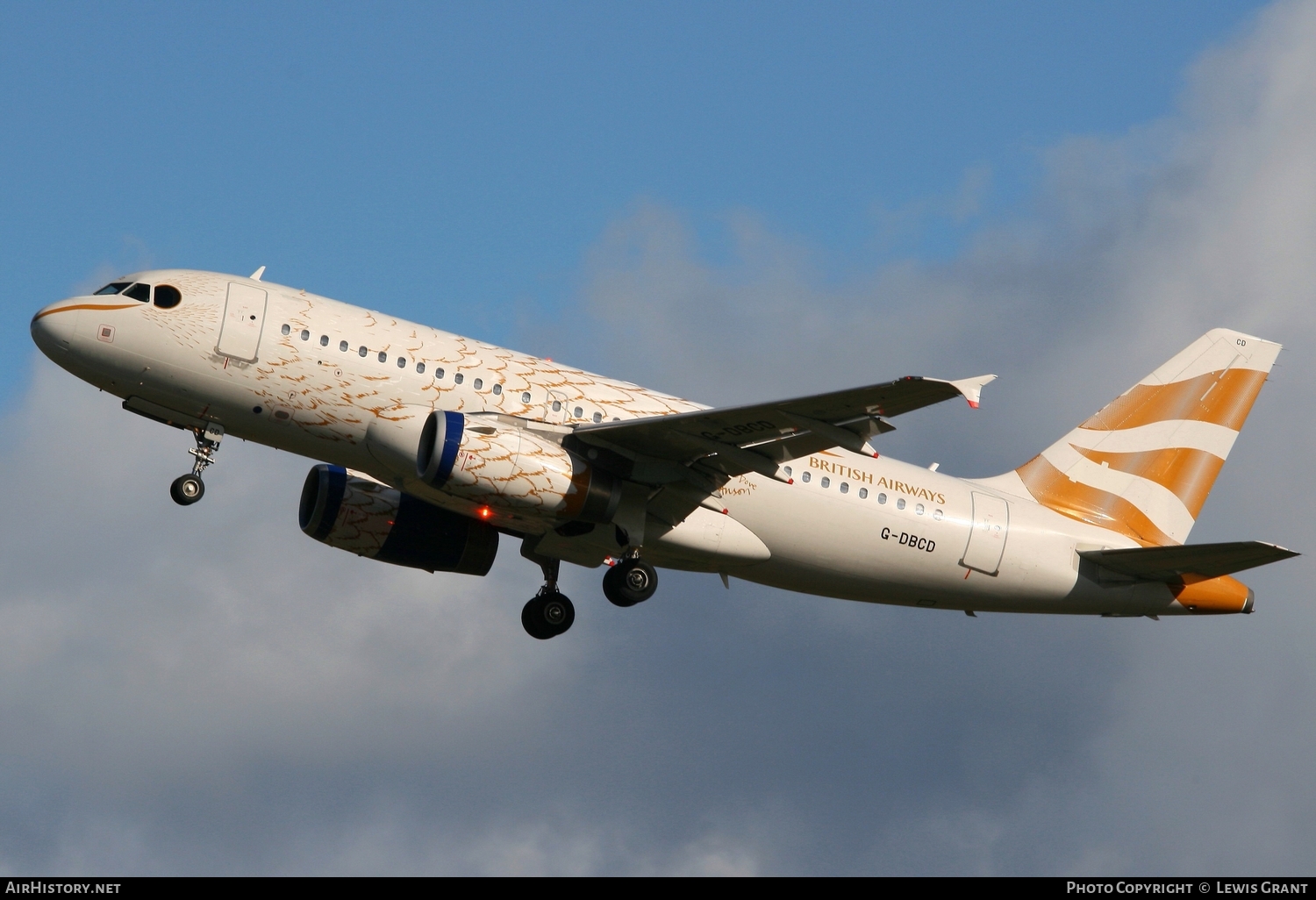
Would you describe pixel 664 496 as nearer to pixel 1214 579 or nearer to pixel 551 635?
pixel 551 635

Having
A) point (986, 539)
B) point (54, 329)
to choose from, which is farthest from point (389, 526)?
point (986, 539)

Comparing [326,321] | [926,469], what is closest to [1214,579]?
[926,469]

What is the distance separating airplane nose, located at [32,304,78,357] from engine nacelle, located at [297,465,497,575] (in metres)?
6.90

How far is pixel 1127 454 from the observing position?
1416 inches

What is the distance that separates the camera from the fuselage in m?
28.9

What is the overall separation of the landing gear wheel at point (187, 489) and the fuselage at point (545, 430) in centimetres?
124

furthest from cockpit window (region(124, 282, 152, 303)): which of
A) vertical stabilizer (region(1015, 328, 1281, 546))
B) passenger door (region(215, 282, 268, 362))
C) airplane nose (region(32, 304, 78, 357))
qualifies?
vertical stabilizer (region(1015, 328, 1281, 546))

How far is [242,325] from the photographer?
95.5ft

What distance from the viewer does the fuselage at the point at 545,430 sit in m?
28.9

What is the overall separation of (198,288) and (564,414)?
7.64m

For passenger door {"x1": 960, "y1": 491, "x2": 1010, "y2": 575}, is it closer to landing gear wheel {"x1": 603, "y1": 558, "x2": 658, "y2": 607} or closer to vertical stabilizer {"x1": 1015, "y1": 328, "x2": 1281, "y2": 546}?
vertical stabilizer {"x1": 1015, "y1": 328, "x2": 1281, "y2": 546}

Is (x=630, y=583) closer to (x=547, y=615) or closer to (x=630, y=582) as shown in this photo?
(x=630, y=582)

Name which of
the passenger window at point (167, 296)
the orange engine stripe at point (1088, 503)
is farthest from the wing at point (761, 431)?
the orange engine stripe at point (1088, 503)

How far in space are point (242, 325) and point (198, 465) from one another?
2.92 m
